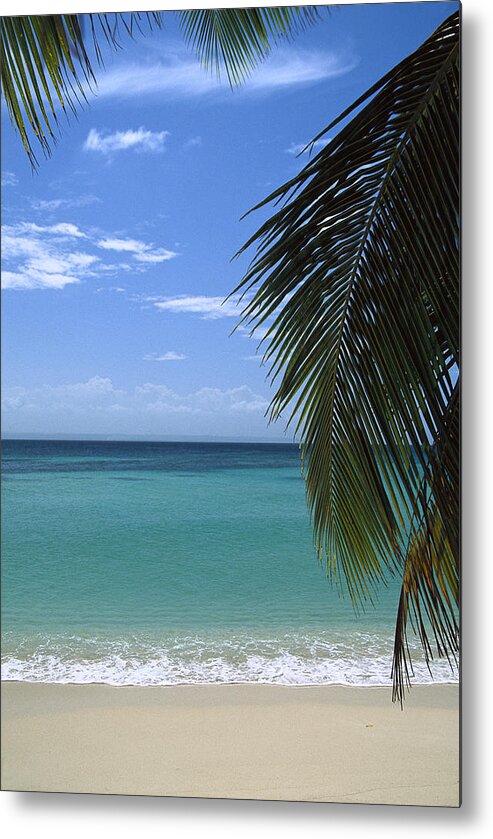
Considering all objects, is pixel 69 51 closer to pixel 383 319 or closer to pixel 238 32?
pixel 238 32

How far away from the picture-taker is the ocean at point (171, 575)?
1742 mm

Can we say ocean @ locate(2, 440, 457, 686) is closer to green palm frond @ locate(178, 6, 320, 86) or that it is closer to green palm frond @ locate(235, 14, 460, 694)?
green palm frond @ locate(235, 14, 460, 694)

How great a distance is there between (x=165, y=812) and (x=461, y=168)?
138cm

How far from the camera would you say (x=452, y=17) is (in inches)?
66.7

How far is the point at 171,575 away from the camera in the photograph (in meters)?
1.77

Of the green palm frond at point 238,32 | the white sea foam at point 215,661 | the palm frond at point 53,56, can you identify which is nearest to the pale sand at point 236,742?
the white sea foam at point 215,661

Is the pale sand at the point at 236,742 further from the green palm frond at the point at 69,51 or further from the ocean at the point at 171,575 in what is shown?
the green palm frond at the point at 69,51

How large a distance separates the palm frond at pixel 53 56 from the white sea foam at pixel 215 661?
39.2 inches

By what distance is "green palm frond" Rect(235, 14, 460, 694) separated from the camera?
1.68 meters

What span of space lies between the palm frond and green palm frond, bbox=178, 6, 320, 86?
0.10 m

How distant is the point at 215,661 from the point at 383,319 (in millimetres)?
747

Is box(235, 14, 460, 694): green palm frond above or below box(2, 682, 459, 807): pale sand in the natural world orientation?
above

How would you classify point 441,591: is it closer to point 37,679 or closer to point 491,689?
point 491,689

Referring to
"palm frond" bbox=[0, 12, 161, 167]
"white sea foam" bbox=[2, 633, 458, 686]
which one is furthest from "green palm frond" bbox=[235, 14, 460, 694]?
"palm frond" bbox=[0, 12, 161, 167]
